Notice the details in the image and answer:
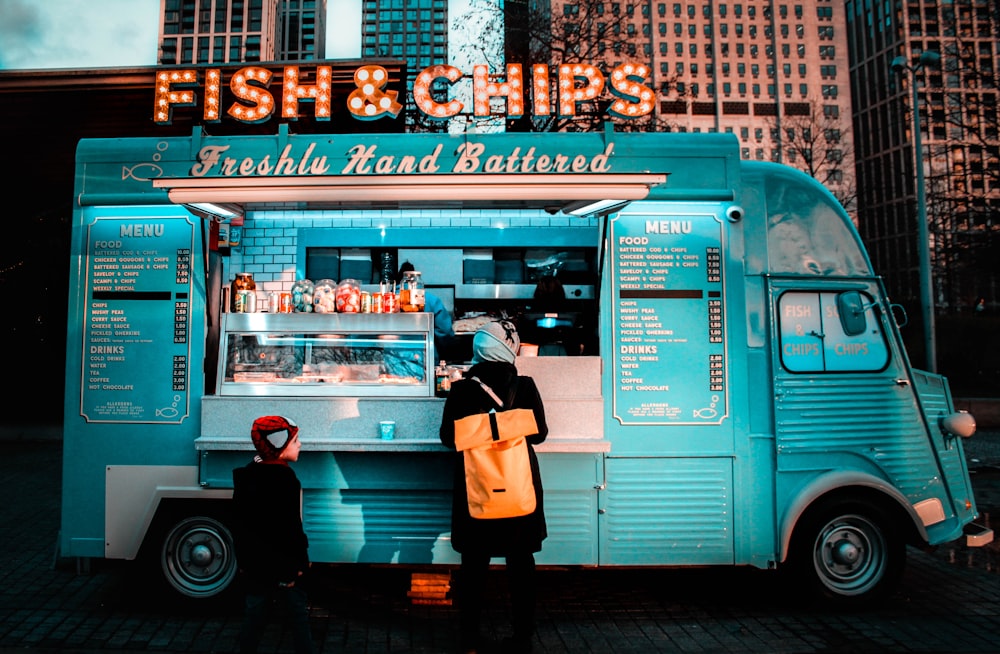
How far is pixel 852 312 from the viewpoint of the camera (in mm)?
4543

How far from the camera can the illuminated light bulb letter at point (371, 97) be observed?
555 centimetres

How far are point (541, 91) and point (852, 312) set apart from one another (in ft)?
11.1

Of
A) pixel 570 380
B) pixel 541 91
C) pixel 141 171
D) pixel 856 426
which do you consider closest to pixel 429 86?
pixel 541 91

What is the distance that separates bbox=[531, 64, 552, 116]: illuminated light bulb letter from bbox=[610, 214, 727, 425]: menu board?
1912mm

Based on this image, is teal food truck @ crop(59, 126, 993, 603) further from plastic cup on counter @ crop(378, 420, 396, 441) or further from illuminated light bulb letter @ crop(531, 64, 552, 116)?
illuminated light bulb letter @ crop(531, 64, 552, 116)

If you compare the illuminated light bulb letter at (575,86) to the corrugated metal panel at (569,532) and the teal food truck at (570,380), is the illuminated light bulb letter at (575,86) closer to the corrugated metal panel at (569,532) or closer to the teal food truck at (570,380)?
the teal food truck at (570,380)

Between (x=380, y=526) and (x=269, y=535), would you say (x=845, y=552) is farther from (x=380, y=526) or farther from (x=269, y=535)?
(x=269, y=535)

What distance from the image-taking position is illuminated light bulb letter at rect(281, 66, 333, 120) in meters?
5.45

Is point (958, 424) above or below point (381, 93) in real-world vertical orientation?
below

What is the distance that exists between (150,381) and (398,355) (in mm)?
1784

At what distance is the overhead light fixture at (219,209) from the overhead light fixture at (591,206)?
2527mm

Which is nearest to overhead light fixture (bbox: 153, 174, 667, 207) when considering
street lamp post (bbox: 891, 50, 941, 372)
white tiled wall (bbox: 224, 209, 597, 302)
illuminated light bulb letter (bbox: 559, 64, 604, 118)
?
white tiled wall (bbox: 224, 209, 597, 302)

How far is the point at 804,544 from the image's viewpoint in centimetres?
435

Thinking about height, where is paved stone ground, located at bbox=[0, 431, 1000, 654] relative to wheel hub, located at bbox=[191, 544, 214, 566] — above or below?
below
